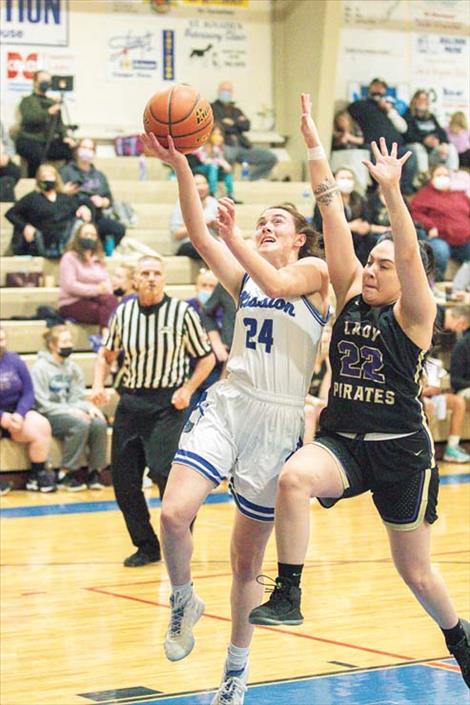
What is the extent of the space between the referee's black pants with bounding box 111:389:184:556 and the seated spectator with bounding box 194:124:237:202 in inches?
298

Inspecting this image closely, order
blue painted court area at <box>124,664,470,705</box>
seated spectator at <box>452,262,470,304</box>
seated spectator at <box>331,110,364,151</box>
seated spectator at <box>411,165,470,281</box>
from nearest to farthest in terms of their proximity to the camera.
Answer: blue painted court area at <box>124,664,470,705</box>
seated spectator at <box>452,262,470,304</box>
seated spectator at <box>411,165,470,281</box>
seated spectator at <box>331,110,364,151</box>

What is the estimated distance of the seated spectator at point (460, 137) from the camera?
18891 mm

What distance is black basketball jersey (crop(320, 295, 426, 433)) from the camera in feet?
17.4

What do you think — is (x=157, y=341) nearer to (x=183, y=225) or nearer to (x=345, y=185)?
(x=345, y=185)

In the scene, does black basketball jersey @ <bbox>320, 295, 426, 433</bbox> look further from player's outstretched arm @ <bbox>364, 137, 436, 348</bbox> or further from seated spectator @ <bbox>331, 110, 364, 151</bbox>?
seated spectator @ <bbox>331, 110, 364, 151</bbox>

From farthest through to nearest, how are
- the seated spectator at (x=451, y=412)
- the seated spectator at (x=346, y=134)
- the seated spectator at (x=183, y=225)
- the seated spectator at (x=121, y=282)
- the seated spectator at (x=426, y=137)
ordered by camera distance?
the seated spectator at (x=426, y=137), the seated spectator at (x=346, y=134), the seated spectator at (x=183, y=225), the seated spectator at (x=451, y=412), the seated spectator at (x=121, y=282)

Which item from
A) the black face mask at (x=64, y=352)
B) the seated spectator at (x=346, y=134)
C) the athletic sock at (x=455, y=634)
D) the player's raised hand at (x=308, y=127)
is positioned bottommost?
the black face mask at (x=64, y=352)

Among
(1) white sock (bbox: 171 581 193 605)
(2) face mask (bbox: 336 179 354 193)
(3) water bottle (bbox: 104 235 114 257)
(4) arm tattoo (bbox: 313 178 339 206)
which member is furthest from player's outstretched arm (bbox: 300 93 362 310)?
(2) face mask (bbox: 336 179 354 193)

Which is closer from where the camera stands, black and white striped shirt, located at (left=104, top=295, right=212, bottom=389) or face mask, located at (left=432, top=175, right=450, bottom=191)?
black and white striped shirt, located at (left=104, top=295, right=212, bottom=389)

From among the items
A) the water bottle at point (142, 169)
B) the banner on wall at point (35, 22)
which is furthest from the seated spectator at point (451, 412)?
the banner on wall at point (35, 22)

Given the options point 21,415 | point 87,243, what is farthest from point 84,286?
point 21,415

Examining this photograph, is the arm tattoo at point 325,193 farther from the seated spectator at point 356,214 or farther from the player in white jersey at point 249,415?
the seated spectator at point 356,214

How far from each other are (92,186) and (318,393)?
12.4ft

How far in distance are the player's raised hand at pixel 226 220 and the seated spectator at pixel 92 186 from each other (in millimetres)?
9754
